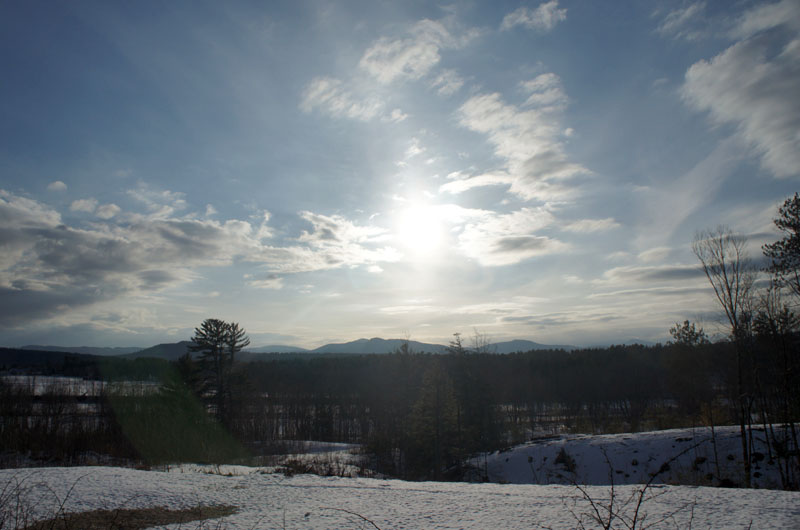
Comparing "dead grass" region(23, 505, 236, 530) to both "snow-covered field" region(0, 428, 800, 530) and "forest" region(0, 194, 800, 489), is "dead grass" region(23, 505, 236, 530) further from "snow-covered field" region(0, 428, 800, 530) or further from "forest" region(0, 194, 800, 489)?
"forest" region(0, 194, 800, 489)

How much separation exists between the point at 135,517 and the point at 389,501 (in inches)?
180

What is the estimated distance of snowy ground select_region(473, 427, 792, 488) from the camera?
17531 millimetres

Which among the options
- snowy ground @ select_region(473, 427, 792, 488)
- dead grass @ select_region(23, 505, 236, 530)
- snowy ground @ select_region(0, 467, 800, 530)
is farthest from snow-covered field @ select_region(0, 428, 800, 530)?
snowy ground @ select_region(473, 427, 792, 488)

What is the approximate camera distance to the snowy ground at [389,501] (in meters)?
6.43

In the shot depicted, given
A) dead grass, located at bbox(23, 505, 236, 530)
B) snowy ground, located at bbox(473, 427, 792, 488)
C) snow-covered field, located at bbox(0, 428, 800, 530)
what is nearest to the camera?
snow-covered field, located at bbox(0, 428, 800, 530)

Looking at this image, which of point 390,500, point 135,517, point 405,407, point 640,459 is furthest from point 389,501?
point 405,407

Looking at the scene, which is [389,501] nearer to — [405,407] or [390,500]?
[390,500]

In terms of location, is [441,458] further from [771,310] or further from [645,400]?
[645,400]

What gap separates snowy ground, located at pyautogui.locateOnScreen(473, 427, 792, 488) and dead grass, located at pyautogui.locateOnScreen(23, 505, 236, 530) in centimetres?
1200

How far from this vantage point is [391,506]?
805 cm

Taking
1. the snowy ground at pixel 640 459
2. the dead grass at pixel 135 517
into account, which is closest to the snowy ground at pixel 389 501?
the dead grass at pixel 135 517

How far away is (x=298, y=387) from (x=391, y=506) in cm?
7572

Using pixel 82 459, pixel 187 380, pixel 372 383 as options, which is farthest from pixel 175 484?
pixel 372 383

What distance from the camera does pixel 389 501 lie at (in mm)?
8539
